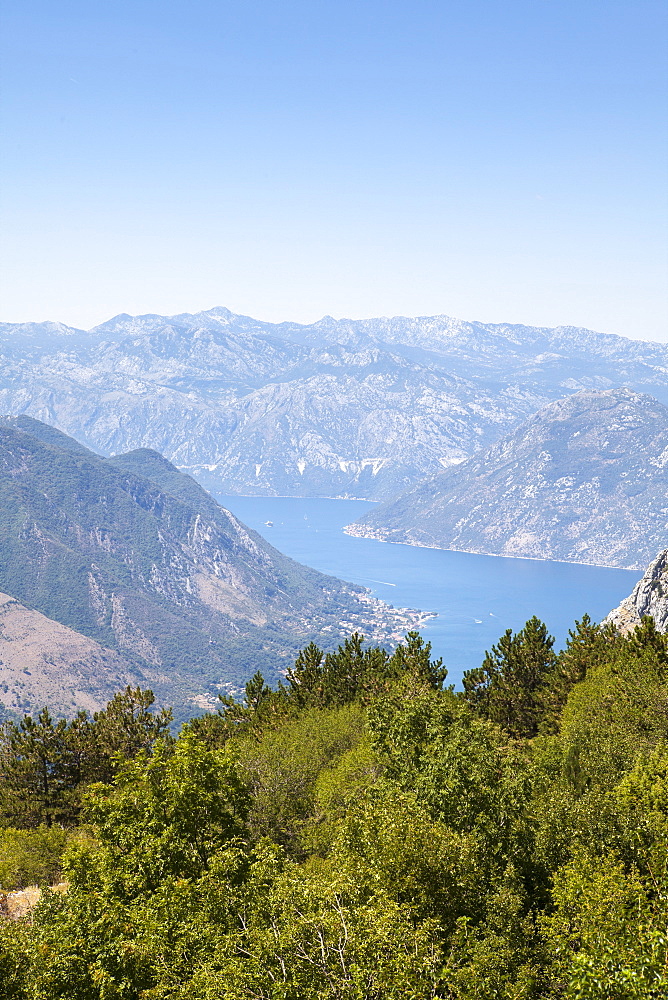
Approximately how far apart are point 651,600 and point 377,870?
10923 cm

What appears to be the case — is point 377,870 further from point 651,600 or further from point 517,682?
point 651,600

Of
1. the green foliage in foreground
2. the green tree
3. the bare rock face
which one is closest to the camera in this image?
the green foliage in foreground

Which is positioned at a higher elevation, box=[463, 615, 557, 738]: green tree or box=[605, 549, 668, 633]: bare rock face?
box=[605, 549, 668, 633]: bare rock face

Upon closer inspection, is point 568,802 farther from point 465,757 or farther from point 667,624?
point 667,624

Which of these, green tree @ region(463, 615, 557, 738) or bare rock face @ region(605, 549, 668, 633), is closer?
green tree @ region(463, 615, 557, 738)

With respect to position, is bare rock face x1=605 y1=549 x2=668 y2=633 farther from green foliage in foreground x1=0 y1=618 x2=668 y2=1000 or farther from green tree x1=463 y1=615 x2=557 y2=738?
green foliage in foreground x1=0 y1=618 x2=668 y2=1000

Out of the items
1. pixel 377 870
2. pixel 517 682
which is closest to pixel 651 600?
pixel 517 682

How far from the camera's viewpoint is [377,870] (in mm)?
21844

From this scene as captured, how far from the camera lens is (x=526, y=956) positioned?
943 inches

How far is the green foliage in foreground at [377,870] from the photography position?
59.1 feet

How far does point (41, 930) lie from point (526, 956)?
15.6 m

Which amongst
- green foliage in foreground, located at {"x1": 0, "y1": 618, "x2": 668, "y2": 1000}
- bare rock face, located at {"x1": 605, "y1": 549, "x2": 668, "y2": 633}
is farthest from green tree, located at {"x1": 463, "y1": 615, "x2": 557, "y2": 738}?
bare rock face, located at {"x1": 605, "y1": 549, "x2": 668, "y2": 633}

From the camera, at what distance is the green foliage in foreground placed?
18000 millimetres

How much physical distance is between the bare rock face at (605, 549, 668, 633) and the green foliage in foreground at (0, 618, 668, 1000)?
66924 millimetres
